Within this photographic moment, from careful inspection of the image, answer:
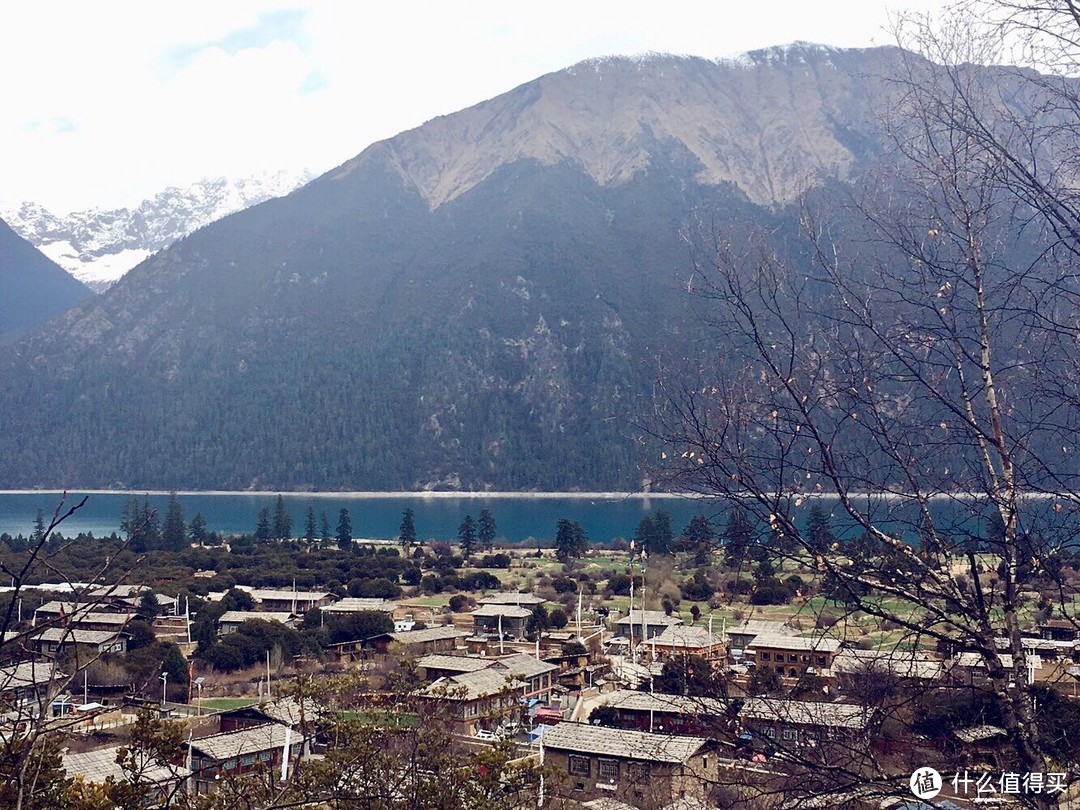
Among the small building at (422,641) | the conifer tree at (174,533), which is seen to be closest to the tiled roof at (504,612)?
the small building at (422,641)

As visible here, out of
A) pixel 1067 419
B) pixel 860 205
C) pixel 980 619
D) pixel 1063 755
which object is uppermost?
pixel 860 205

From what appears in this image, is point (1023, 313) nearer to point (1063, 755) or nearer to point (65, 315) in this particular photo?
point (1063, 755)

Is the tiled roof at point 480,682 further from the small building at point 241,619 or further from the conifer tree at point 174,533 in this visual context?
the conifer tree at point 174,533

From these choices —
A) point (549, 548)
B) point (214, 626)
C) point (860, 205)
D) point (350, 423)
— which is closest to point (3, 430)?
point (350, 423)

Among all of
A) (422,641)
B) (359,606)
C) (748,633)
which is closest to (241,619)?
(359,606)

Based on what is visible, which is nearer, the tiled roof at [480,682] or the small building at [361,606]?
the tiled roof at [480,682]

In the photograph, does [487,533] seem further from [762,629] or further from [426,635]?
[762,629]
